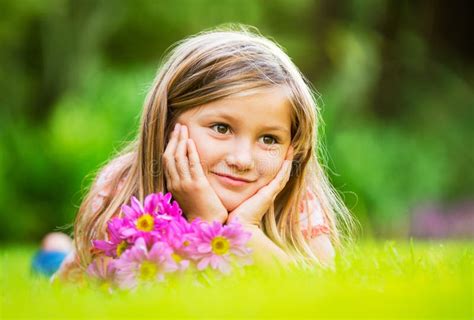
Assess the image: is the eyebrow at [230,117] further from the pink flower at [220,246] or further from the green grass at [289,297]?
the green grass at [289,297]

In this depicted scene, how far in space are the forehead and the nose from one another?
8 centimetres

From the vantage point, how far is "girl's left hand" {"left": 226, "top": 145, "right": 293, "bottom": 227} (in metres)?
3.23

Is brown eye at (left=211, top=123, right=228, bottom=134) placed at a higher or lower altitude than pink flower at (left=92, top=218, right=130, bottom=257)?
higher

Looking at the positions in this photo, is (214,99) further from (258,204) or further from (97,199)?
(97,199)

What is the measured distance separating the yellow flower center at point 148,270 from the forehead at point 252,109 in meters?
0.81

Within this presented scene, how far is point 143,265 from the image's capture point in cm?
263

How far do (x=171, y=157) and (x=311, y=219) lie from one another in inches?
30.1

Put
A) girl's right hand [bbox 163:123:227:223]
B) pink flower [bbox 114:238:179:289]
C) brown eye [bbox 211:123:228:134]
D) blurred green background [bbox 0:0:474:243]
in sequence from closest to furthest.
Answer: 1. pink flower [bbox 114:238:179:289]
2. girl's right hand [bbox 163:123:227:223]
3. brown eye [bbox 211:123:228:134]
4. blurred green background [bbox 0:0:474:243]

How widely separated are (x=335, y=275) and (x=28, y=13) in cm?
1289

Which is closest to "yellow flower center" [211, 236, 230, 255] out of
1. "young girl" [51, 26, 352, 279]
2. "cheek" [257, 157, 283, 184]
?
"young girl" [51, 26, 352, 279]

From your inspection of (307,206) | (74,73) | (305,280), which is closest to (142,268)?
Result: (305,280)

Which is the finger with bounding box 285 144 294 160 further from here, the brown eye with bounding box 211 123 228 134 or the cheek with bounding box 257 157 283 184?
the brown eye with bounding box 211 123 228 134

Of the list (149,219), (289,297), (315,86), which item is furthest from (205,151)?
(315,86)

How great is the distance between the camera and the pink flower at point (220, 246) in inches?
106
